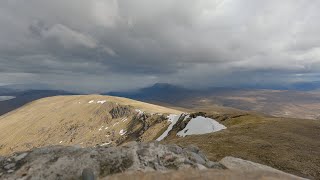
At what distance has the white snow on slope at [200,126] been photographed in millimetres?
111387

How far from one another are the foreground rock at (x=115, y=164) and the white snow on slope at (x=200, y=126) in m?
83.4

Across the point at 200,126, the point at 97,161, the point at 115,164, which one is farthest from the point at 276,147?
the point at 200,126

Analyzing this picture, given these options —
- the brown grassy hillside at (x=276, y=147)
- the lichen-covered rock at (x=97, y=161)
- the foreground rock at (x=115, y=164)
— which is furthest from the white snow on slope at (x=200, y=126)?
the foreground rock at (x=115, y=164)

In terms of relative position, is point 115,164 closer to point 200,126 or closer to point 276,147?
point 276,147

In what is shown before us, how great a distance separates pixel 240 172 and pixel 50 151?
1675cm

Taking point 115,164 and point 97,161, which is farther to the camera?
point 97,161

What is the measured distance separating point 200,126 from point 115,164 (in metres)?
96.0

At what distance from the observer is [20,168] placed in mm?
26391

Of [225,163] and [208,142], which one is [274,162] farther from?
[225,163]

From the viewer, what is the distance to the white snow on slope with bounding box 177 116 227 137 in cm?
11139

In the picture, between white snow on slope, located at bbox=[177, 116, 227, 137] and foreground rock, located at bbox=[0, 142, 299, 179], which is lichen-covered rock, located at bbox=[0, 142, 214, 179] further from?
white snow on slope, located at bbox=[177, 116, 227, 137]

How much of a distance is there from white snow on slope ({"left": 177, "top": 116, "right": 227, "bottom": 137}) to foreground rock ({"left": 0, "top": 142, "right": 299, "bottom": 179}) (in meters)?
83.4

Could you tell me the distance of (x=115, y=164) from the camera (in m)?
25.4

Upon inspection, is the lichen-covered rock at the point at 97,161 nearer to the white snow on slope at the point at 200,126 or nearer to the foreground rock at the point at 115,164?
the foreground rock at the point at 115,164
